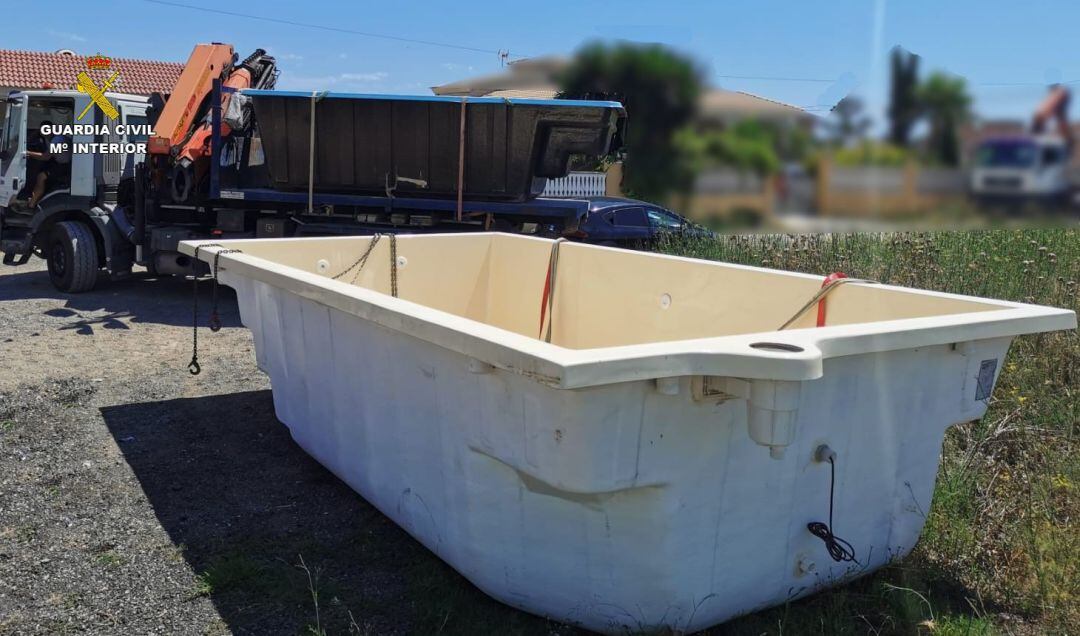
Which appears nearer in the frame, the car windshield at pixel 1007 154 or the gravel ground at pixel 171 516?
the car windshield at pixel 1007 154

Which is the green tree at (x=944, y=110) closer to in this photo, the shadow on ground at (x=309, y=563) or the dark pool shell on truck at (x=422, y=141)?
the shadow on ground at (x=309, y=563)

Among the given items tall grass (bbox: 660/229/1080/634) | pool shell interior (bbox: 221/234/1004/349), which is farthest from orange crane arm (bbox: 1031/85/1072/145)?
pool shell interior (bbox: 221/234/1004/349)

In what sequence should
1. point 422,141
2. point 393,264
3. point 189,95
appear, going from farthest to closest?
point 189,95 < point 422,141 < point 393,264

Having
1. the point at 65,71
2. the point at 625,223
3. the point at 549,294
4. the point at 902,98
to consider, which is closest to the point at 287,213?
the point at 625,223

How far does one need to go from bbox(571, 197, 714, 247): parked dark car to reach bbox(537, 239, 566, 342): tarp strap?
3983 millimetres

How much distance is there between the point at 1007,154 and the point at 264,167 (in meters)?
8.18

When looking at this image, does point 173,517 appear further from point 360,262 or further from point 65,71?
point 65,71

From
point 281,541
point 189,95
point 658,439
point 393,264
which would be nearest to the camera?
point 658,439

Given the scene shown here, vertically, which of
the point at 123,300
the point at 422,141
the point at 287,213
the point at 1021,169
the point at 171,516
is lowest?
the point at 171,516

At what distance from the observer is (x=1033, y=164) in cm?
134

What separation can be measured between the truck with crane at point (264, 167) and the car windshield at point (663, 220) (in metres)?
1.39

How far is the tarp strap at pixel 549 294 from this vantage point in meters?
4.93

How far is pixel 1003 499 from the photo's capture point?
338cm

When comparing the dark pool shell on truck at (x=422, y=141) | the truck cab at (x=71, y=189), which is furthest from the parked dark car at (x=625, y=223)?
the truck cab at (x=71, y=189)
